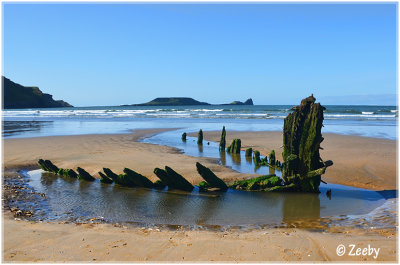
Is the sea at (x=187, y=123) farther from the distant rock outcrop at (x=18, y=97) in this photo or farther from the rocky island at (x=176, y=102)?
the rocky island at (x=176, y=102)

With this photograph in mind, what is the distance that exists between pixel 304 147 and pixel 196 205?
3152mm

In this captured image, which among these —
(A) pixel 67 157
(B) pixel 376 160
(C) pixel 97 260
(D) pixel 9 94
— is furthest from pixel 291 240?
(D) pixel 9 94

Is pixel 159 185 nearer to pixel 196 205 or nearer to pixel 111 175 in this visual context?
pixel 111 175

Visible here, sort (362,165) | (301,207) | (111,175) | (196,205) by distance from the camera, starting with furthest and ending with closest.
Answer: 1. (362,165)
2. (111,175)
3. (196,205)
4. (301,207)

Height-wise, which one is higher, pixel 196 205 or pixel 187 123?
pixel 187 123

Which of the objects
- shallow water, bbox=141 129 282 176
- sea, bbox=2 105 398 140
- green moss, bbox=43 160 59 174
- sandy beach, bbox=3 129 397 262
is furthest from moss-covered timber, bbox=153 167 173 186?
sea, bbox=2 105 398 140

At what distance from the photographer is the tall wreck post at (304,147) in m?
7.84

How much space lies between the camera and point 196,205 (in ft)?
24.4

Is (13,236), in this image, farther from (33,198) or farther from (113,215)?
(33,198)

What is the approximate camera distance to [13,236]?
16.3ft

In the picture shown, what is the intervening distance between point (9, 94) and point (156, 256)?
5151 inches

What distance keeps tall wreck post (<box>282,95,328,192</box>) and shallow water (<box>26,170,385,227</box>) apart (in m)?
0.39

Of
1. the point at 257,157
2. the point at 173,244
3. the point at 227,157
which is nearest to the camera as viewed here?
the point at 173,244

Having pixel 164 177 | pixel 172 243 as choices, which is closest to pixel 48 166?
pixel 164 177
